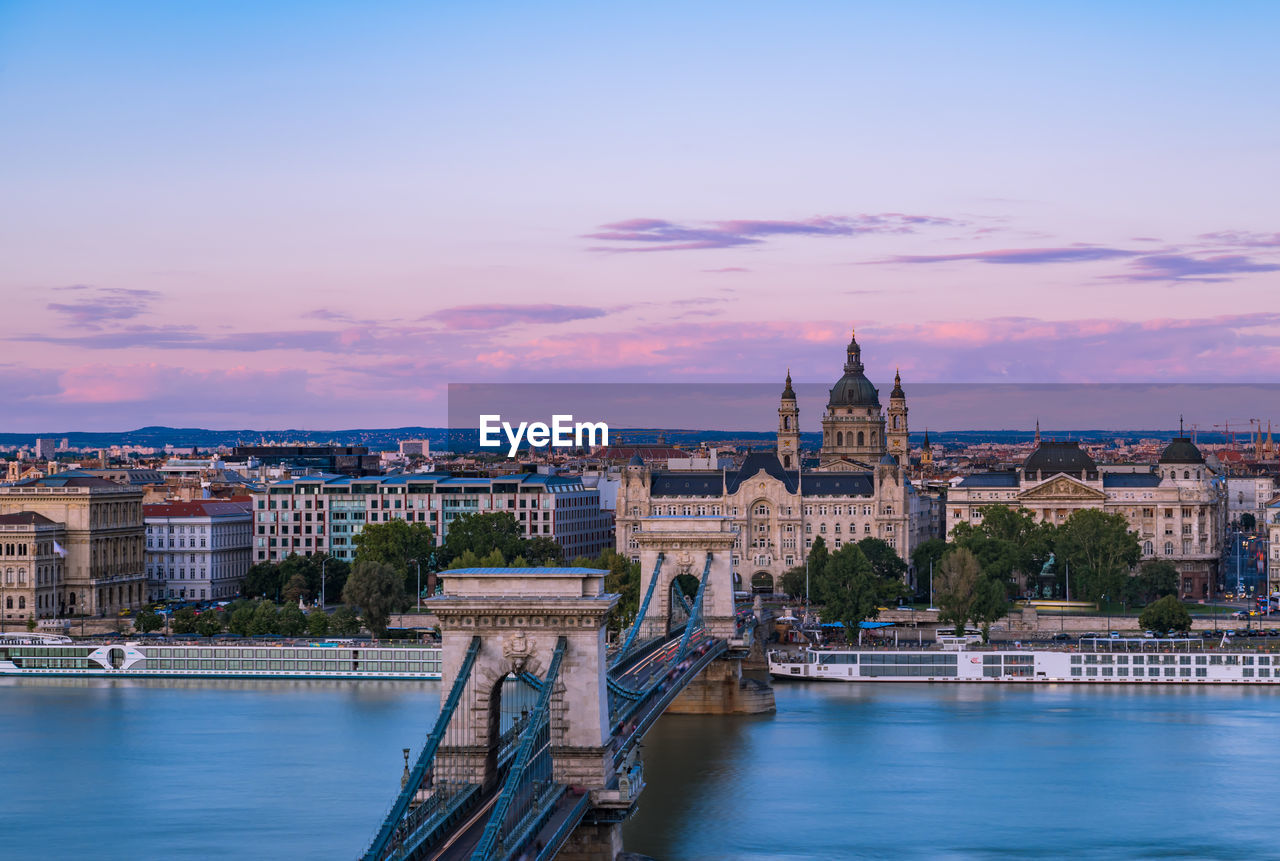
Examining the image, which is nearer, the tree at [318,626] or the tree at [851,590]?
the tree at [318,626]

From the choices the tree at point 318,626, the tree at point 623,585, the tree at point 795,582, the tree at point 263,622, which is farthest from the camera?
the tree at point 795,582

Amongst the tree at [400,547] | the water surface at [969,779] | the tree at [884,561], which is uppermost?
the tree at [400,547]

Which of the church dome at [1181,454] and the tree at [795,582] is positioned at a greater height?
the church dome at [1181,454]

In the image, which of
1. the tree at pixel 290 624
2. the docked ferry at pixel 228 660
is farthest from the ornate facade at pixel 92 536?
the docked ferry at pixel 228 660

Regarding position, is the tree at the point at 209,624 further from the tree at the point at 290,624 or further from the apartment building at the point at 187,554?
the apartment building at the point at 187,554

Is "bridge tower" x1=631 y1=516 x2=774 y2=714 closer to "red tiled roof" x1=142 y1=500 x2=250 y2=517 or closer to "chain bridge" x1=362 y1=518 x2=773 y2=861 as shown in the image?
"chain bridge" x1=362 y1=518 x2=773 y2=861

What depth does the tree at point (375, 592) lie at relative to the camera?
50.6 metres

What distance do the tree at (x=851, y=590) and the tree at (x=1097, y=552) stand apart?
4.75 meters

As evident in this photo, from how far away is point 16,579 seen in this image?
182 feet

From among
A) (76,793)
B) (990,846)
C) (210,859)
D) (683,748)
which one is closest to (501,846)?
(210,859)

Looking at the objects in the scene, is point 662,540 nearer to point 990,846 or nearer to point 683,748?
point 683,748

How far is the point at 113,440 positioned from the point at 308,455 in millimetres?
93827

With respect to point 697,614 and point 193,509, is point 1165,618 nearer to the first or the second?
point 697,614

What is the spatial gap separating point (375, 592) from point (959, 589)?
13059 millimetres
